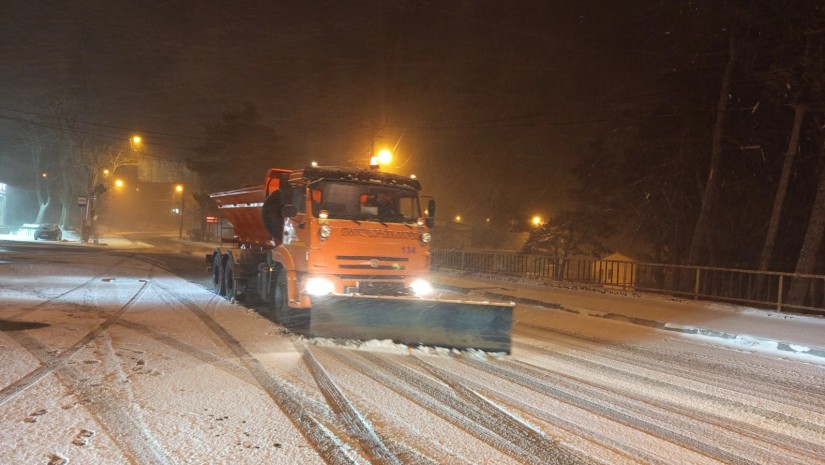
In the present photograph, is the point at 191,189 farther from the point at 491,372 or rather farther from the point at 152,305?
the point at 491,372

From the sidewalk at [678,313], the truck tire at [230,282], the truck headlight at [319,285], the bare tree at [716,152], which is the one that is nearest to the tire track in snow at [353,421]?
the truck headlight at [319,285]

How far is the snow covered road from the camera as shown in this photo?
499cm

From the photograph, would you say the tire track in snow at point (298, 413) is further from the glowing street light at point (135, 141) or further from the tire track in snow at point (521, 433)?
the glowing street light at point (135, 141)

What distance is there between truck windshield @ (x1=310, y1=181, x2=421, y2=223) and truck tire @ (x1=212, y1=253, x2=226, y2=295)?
247 inches

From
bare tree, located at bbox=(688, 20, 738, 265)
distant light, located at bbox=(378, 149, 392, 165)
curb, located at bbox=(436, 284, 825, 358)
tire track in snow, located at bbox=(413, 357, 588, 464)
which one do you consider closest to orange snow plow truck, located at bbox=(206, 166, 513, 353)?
tire track in snow, located at bbox=(413, 357, 588, 464)

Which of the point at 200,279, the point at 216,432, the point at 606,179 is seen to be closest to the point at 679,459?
the point at 216,432

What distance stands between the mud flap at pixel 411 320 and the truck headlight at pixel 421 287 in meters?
1.40

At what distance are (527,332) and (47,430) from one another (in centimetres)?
868

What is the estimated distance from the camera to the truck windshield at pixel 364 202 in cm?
1095

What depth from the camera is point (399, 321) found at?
966cm

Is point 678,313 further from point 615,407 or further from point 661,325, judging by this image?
point 615,407

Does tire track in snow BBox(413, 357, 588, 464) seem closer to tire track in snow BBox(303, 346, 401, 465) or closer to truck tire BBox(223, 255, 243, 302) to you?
tire track in snow BBox(303, 346, 401, 465)

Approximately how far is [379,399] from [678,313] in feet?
35.2

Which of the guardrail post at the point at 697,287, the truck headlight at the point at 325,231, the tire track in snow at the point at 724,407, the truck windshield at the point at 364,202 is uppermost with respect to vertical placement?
the truck windshield at the point at 364,202
